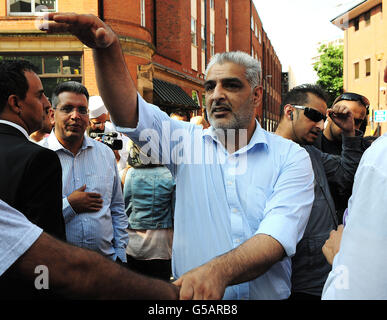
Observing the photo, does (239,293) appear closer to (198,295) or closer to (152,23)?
(198,295)

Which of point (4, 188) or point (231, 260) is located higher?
point (4, 188)

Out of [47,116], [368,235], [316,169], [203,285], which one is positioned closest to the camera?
[368,235]

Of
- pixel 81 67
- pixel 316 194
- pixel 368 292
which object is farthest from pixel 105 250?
pixel 81 67

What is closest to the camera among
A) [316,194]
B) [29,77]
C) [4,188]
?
[4,188]

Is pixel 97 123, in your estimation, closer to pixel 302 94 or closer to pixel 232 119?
pixel 302 94

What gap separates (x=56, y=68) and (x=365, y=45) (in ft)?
105

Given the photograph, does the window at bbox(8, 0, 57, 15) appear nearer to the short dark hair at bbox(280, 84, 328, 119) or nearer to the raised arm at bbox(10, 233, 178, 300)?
the short dark hair at bbox(280, 84, 328, 119)

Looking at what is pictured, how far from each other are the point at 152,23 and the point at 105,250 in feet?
60.3

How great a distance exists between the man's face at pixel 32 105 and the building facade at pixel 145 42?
2.89m

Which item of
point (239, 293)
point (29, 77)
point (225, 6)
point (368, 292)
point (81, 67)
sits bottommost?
point (239, 293)

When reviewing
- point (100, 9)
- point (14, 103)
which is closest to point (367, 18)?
point (100, 9)

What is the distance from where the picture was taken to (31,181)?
1.80m

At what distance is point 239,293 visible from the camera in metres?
1.77

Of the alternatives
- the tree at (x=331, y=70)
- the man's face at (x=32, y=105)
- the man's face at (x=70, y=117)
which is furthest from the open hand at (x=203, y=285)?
the tree at (x=331, y=70)
